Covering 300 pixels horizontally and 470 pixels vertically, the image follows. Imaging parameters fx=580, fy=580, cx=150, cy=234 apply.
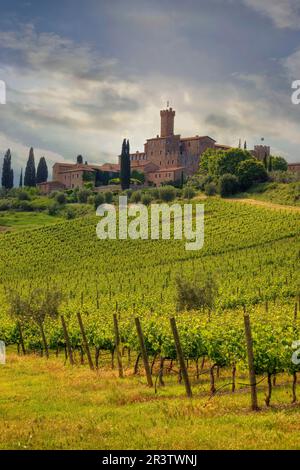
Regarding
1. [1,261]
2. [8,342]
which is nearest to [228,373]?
[8,342]

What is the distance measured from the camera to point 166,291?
42781 millimetres

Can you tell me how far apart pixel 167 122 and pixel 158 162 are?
559 inches

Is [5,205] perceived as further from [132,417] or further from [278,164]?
[132,417]

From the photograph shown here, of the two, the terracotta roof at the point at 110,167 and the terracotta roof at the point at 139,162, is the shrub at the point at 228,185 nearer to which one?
the terracotta roof at the point at 139,162

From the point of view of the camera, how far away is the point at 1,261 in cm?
6906

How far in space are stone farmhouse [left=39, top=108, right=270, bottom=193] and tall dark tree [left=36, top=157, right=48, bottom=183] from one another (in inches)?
126

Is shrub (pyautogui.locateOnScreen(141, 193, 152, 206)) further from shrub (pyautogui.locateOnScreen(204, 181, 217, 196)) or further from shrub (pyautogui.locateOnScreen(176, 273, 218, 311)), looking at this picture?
shrub (pyautogui.locateOnScreen(176, 273, 218, 311))

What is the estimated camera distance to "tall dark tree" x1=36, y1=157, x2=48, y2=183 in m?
137

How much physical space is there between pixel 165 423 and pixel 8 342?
18.0 m

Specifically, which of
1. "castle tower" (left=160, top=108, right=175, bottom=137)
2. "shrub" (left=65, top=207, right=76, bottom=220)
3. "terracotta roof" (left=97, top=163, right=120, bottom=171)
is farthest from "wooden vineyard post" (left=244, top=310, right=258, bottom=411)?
"castle tower" (left=160, top=108, right=175, bottom=137)

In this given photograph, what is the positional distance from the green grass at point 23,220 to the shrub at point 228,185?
91.4 feet

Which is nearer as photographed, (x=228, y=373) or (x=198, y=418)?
(x=198, y=418)

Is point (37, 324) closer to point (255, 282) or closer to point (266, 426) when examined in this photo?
point (266, 426)

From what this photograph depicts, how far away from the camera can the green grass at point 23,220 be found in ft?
309
